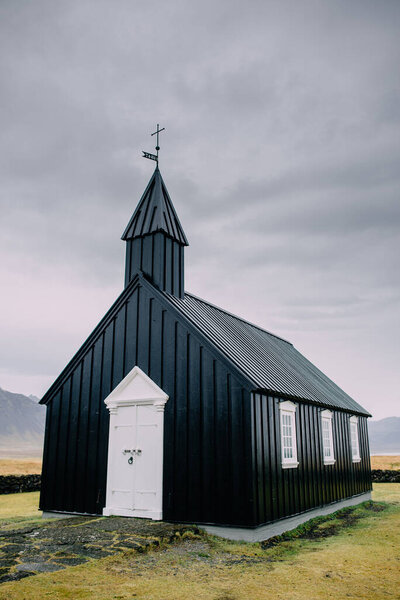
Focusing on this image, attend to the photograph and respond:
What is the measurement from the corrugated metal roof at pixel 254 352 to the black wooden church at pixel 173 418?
10 centimetres

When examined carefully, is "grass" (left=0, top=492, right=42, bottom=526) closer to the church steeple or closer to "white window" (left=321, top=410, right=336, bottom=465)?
the church steeple

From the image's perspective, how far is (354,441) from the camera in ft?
69.2

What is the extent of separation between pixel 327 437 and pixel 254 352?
469 cm

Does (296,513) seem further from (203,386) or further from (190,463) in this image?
(203,386)

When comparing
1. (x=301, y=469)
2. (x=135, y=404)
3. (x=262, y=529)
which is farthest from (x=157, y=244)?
(x=262, y=529)

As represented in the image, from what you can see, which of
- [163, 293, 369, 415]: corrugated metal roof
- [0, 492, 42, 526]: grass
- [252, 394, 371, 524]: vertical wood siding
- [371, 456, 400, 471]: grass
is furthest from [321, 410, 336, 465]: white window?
[371, 456, 400, 471]: grass

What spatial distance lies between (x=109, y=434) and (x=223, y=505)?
3952 millimetres

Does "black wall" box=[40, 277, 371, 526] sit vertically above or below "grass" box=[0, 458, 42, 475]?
above

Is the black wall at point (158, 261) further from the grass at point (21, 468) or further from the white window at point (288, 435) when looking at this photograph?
the grass at point (21, 468)

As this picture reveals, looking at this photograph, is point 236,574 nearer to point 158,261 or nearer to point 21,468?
point 158,261

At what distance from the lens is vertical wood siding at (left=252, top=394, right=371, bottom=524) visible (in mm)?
11867

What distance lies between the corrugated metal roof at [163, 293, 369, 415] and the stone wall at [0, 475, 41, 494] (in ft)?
42.7

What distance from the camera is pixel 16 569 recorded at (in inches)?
323

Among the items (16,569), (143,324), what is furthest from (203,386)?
(16,569)
